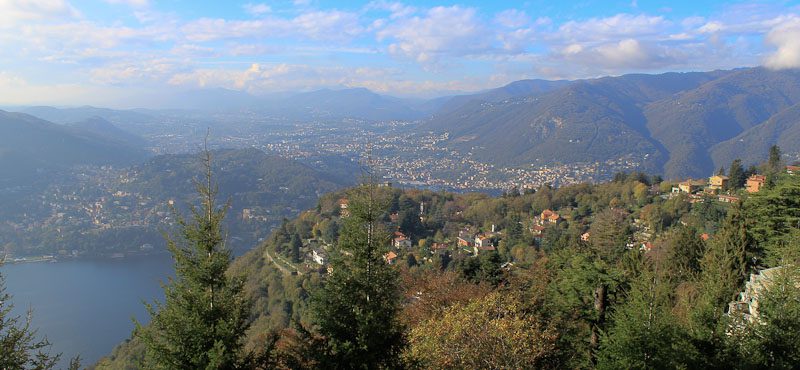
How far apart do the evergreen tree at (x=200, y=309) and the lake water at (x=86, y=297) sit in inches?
839

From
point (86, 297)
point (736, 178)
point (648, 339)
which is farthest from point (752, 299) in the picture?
point (86, 297)

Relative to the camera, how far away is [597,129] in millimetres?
122125

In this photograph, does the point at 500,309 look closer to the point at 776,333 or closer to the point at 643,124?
the point at 776,333

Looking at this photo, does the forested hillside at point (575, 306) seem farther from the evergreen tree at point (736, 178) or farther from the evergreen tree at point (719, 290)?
the evergreen tree at point (736, 178)

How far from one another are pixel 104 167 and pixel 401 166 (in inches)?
2368

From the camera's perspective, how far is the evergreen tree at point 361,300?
7.57 metres

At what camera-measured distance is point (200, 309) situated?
6555 mm

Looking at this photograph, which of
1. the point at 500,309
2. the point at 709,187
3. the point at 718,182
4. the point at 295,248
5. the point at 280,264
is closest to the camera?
the point at 500,309

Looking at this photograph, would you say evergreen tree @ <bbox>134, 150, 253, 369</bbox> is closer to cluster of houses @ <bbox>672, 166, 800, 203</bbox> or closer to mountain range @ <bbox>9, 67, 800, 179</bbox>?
cluster of houses @ <bbox>672, 166, 800, 203</bbox>

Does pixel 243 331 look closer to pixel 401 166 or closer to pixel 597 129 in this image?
pixel 401 166

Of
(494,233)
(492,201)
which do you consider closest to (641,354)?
A: (494,233)

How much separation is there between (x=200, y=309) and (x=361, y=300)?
251 cm

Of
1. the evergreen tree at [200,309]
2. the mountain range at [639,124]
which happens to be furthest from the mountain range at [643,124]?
the evergreen tree at [200,309]

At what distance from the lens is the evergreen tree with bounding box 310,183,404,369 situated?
757 centimetres
